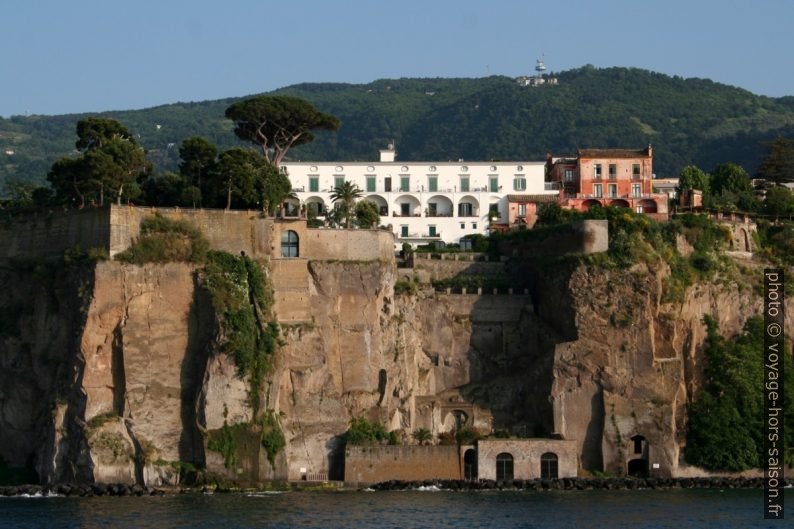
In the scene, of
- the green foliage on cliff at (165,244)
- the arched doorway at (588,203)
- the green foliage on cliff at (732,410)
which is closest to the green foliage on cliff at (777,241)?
the green foliage on cliff at (732,410)

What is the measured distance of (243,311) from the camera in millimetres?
73625

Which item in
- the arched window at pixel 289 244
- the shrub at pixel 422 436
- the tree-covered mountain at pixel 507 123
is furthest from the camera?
the tree-covered mountain at pixel 507 123

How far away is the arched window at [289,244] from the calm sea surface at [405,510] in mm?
11293

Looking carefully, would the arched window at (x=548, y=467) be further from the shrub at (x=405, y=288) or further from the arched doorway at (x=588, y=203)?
the arched doorway at (x=588, y=203)

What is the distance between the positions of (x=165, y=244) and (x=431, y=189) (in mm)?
22251

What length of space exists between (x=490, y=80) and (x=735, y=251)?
100m

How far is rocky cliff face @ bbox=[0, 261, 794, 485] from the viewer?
72312 millimetres

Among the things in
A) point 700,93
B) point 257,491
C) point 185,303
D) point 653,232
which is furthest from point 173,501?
point 700,93

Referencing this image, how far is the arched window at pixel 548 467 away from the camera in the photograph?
245ft

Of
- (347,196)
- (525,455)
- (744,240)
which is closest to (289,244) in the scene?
(347,196)

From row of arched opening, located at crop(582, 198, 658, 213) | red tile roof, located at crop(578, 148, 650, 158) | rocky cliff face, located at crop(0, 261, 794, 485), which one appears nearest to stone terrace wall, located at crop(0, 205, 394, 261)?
rocky cliff face, located at crop(0, 261, 794, 485)

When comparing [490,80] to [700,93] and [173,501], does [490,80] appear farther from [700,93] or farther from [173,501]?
[173,501]

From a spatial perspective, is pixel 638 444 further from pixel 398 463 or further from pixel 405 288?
pixel 405 288

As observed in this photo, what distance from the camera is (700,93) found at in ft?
557
